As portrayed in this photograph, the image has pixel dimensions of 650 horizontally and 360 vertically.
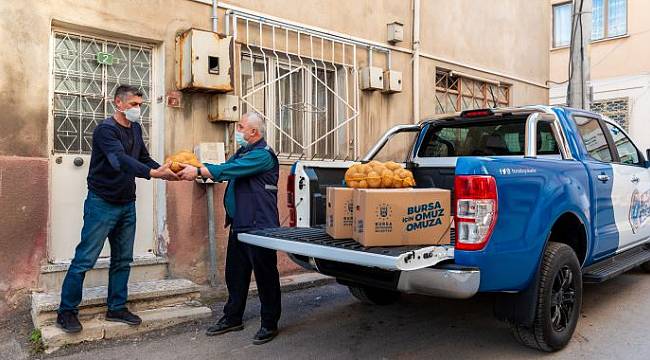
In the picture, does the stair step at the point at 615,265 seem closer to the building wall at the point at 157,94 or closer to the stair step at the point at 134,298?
the building wall at the point at 157,94

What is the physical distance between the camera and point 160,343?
14.3 feet

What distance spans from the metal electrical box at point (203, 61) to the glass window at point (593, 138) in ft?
11.5

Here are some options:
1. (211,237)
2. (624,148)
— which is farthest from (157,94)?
(624,148)

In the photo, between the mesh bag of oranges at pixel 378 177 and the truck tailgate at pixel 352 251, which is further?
the mesh bag of oranges at pixel 378 177

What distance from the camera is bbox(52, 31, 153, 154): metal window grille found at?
16.8 ft

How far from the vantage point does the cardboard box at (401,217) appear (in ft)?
10.7

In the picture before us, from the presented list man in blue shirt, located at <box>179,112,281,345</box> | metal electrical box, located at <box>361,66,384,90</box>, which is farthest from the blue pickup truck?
metal electrical box, located at <box>361,66,384,90</box>

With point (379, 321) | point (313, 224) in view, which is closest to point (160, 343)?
point (313, 224)

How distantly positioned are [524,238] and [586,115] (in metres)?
2.18

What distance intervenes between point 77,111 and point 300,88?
2.78 meters

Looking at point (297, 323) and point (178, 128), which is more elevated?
point (178, 128)

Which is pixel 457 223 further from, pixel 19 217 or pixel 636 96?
pixel 636 96

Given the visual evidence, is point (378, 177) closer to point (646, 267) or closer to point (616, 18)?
point (646, 267)

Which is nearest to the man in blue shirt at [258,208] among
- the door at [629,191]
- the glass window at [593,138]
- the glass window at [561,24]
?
the glass window at [593,138]
